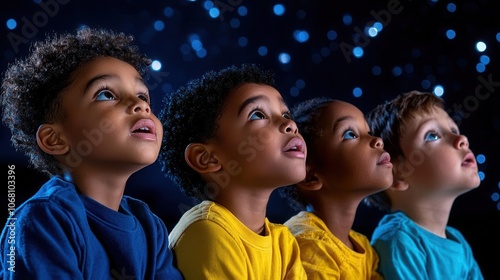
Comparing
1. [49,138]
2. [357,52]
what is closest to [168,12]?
[357,52]

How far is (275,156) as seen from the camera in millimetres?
1060

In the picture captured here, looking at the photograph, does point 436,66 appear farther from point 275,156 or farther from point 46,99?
point 46,99

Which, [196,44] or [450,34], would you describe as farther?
[450,34]

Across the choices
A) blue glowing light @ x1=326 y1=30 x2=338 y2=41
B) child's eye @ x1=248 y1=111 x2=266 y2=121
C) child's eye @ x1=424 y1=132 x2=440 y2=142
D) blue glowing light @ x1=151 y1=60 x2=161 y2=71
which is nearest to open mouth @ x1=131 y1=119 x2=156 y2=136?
child's eye @ x1=248 y1=111 x2=266 y2=121

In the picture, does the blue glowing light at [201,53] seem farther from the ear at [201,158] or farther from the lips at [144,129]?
the lips at [144,129]

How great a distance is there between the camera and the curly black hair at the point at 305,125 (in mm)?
1262

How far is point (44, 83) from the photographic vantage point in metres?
0.94

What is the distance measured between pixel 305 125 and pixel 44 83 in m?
0.54

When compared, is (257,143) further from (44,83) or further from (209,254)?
(44,83)

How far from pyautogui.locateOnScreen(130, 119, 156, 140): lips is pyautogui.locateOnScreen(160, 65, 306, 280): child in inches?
6.8

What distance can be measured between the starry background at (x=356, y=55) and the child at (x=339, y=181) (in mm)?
453

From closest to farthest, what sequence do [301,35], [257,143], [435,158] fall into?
[257,143] < [435,158] < [301,35]

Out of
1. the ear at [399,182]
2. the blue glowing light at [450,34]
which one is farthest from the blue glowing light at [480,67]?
the ear at [399,182]

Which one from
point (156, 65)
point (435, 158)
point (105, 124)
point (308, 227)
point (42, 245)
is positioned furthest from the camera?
point (156, 65)
